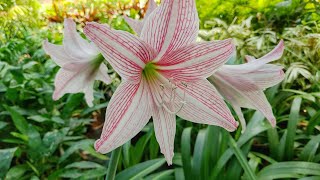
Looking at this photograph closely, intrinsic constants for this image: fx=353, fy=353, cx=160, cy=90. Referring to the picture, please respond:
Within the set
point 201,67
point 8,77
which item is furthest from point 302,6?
point 201,67

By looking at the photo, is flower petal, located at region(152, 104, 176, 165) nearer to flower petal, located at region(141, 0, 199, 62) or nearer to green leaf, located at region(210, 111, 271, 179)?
flower petal, located at region(141, 0, 199, 62)

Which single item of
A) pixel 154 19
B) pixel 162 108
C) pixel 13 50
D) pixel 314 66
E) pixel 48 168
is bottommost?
pixel 48 168

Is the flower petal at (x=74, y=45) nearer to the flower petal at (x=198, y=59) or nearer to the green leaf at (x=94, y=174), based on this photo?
the flower petal at (x=198, y=59)

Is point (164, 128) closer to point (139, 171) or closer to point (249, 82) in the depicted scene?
point (249, 82)

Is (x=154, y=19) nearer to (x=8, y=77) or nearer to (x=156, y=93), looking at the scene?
(x=156, y=93)

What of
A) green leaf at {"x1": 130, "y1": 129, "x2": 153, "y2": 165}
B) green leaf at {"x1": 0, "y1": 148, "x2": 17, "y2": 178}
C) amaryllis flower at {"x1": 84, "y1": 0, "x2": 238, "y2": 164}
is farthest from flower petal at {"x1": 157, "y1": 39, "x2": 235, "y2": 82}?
green leaf at {"x1": 130, "y1": 129, "x2": 153, "y2": 165}

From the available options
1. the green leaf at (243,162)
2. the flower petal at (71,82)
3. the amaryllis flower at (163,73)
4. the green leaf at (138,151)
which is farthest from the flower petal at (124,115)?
the green leaf at (138,151)

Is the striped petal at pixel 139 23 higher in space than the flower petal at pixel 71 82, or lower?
higher
